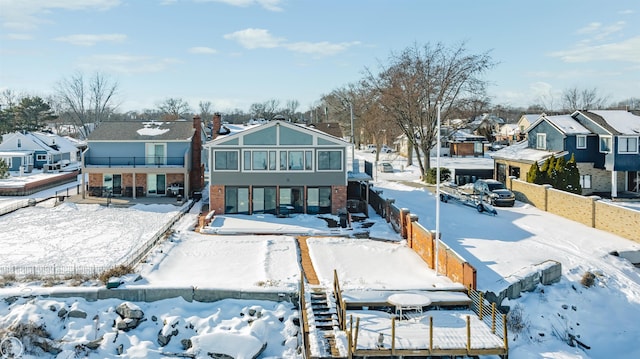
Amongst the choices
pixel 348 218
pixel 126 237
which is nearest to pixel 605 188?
pixel 348 218

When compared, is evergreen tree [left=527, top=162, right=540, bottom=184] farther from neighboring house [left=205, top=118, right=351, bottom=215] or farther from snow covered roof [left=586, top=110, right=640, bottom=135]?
neighboring house [left=205, top=118, right=351, bottom=215]

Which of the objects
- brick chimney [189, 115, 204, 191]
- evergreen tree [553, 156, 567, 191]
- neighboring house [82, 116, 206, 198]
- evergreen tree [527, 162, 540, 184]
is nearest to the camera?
evergreen tree [553, 156, 567, 191]

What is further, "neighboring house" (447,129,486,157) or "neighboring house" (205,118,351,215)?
"neighboring house" (447,129,486,157)

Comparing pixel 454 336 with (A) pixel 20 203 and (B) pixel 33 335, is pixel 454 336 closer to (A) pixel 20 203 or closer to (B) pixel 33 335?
(B) pixel 33 335

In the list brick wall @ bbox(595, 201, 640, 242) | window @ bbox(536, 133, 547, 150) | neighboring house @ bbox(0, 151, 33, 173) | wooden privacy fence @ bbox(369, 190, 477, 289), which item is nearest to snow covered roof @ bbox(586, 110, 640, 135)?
window @ bbox(536, 133, 547, 150)

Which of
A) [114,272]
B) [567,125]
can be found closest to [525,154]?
[567,125]
